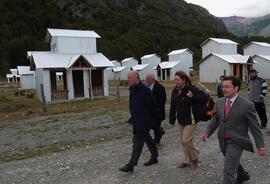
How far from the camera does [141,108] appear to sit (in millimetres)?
6254

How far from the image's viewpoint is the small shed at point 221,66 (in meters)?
44.0

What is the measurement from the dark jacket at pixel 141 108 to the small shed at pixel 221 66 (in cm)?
3913

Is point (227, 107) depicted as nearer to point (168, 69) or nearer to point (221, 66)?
point (221, 66)

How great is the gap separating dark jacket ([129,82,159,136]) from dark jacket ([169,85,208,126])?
510 millimetres

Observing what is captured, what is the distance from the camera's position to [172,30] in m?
143

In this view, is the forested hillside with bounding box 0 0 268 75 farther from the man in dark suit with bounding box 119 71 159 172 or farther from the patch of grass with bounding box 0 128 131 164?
the man in dark suit with bounding box 119 71 159 172

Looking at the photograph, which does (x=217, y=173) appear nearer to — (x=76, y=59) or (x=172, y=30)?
(x=76, y=59)

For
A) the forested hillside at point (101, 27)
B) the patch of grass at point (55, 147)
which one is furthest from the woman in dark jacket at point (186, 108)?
the forested hillside at point (101, 27)

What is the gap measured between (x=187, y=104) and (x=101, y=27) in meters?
130

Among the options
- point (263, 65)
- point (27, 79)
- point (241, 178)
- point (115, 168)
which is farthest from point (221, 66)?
point (241, 178)

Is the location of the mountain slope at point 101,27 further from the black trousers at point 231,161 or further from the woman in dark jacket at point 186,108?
the black trousers at point 231,161

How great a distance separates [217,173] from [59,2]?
147 metres

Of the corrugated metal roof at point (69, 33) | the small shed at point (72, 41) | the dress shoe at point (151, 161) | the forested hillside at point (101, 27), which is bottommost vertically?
the dress shoe at point (151, 161)

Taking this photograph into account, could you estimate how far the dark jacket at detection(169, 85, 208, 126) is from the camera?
6.08 m
